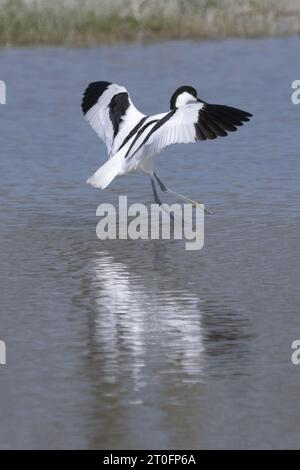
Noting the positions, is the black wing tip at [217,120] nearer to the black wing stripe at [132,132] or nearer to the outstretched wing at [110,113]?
the black wing stripe at [132,132]

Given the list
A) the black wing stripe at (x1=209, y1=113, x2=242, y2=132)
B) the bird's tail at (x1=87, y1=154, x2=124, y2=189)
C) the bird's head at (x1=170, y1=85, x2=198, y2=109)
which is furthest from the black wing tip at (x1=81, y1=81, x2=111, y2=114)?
the black wing stripe at (x1=209, y1=113, x2=242, y2=132)

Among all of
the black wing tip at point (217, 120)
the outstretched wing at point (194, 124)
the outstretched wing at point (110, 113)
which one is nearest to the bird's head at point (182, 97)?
the outstretched wing at point (110, 113)

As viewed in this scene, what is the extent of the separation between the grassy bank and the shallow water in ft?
18.4

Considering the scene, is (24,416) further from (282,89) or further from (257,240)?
(282,89)

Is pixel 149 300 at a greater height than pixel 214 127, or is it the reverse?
pixel 214 127

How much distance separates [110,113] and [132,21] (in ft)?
39.4

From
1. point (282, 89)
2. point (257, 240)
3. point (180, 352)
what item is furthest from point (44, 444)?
point (282, 89)

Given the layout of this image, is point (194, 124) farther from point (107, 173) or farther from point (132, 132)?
point (132, 132)

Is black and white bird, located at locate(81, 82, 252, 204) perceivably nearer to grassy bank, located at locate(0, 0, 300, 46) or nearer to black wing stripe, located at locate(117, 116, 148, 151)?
black wing stripe, located at locate(117, 116, 148, 151)

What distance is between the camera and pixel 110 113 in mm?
12469

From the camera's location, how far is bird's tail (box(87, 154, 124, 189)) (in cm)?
1134

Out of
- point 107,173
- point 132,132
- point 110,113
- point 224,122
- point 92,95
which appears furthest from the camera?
point 92,95

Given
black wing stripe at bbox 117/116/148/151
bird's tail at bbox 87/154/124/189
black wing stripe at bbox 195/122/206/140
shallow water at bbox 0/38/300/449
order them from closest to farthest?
shallow water at bbox 0/38/300/449 → black wing stripe at bbox 195/122/206/140 → bird's tail at bbox 87/154/124/189 → black wing stripe at bbox 117/116/148/151

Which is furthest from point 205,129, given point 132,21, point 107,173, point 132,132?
point 132,21
